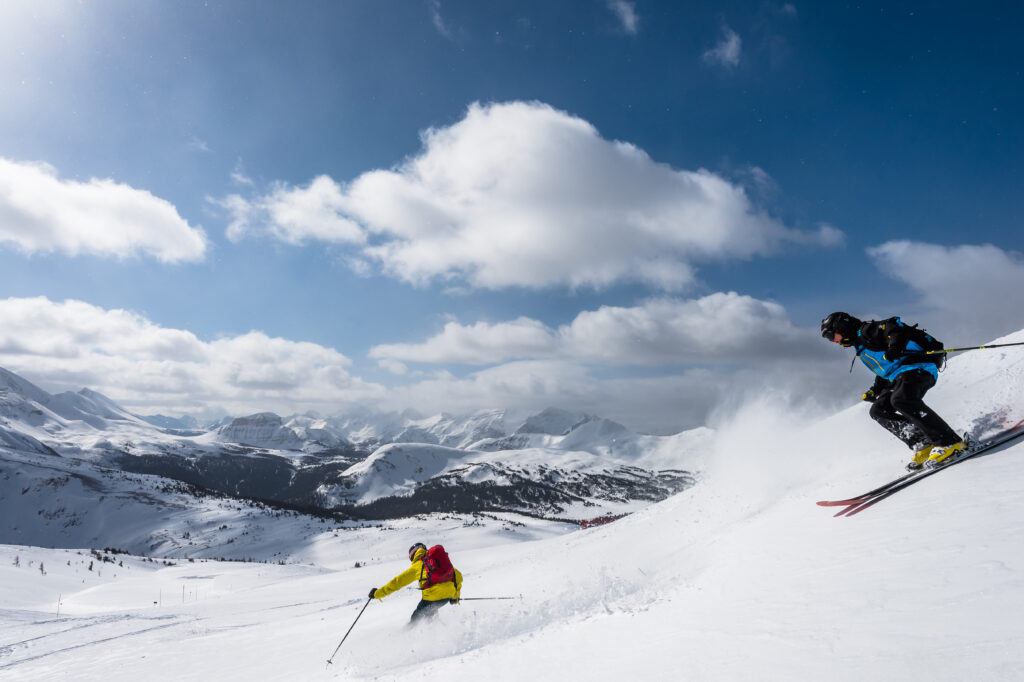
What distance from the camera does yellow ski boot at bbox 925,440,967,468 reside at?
7891mm

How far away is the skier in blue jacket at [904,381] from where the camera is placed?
816 cm

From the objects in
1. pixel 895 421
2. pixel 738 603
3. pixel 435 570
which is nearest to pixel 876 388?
pixel 895 421

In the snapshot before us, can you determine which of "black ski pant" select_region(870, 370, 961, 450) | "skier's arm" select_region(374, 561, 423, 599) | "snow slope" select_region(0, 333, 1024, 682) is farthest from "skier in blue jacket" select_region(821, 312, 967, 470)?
"skier's arm" select_region(374, 561, 423, 599)

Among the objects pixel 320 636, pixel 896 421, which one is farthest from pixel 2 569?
pixel 896 421

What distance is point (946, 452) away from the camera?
26.0 ft

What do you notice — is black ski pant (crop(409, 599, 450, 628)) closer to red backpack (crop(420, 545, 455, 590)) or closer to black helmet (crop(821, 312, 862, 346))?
red backpack (crop(420, 545, 455, 590))

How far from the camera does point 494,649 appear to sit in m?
6.98

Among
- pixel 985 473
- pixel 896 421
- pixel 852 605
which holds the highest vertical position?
pixel 896 421

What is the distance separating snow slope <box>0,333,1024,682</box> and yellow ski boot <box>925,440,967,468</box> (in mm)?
316

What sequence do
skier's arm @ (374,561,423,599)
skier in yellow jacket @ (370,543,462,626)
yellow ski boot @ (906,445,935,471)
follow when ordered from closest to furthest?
yellow ski boot @ (906,445,935,471) → skier's arm @ (374,561,423,599) → skier in yellow jacket @ (370,543,462,626)

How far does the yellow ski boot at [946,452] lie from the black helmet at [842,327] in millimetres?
2295

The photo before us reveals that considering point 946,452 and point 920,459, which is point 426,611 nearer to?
point 920,459

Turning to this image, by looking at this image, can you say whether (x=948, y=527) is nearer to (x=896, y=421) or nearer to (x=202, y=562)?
(x=896, y=421)

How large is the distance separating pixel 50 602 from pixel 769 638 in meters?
35.7
